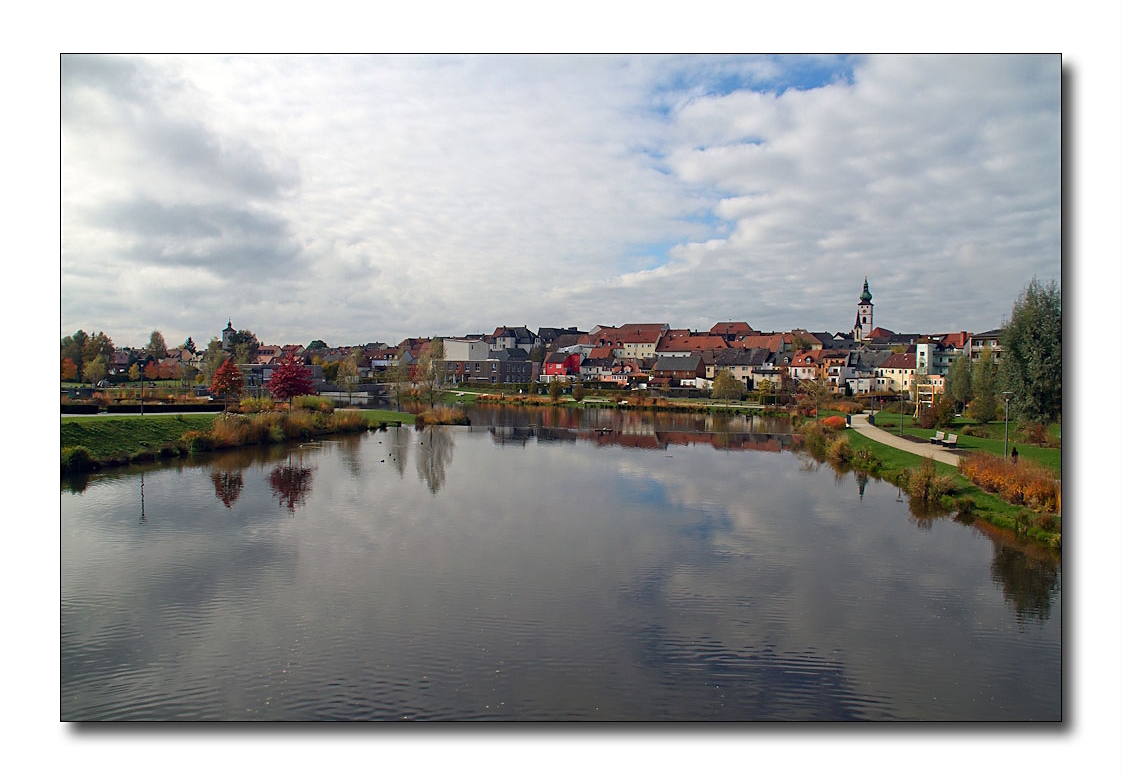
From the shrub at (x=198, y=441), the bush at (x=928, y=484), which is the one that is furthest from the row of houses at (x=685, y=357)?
the bush at (x=928, y=484)

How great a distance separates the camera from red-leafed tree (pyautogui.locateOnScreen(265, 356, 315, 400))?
65.3 feet

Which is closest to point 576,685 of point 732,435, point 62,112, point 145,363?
point 62,112

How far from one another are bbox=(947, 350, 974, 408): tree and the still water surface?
44.9 ft

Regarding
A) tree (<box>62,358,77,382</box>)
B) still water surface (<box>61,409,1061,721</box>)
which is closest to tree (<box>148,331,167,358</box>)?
still water surface (<box>61,409,1061,721</box>)

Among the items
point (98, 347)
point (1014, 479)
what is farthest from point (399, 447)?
point (1014, 479)

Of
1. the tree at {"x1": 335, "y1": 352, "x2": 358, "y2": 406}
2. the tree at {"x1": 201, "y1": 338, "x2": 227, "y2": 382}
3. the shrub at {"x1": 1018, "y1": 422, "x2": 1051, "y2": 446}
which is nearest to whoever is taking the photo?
the shrub at {"x1": 1018, "y1": 422, "x2": 1051, "y2": 446}

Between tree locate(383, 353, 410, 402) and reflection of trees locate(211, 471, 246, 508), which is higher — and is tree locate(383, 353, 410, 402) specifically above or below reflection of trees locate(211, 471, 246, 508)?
above

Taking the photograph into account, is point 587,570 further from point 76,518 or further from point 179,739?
point 76,518

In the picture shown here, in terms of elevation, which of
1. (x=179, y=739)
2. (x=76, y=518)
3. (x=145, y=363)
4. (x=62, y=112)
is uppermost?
(x=62, y=112)

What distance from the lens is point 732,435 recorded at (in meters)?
23.8

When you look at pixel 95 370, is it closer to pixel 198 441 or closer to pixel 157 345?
pixel 157 345

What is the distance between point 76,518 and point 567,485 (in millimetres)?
7591

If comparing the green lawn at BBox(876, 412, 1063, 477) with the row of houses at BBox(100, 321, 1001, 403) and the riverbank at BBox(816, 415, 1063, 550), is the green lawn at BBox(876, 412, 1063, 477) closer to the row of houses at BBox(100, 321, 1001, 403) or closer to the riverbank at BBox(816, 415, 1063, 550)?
the riverbank at BBox(816, 415, 1063, 550)

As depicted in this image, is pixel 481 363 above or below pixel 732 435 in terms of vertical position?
above
